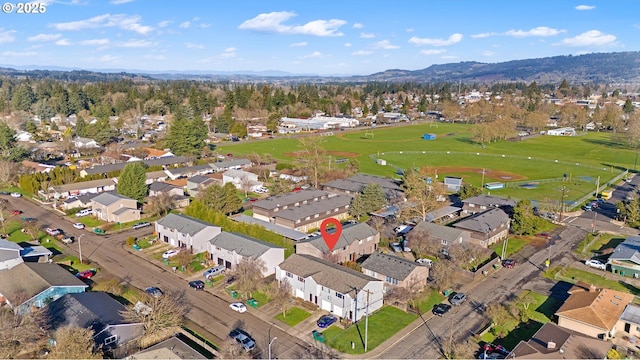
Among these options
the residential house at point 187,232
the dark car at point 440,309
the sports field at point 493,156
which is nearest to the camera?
the dark car at point 440,309

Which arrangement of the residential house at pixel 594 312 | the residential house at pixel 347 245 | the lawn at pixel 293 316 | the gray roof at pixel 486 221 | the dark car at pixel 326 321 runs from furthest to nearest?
the gray roof at pixel 486 221 → the residential house at pixel 347 245 → the lawn at pixel 293 316 → the dark car at pixel 326 321 → the residential house at pixel 594 312

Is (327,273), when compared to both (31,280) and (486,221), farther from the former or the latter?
(31,280)

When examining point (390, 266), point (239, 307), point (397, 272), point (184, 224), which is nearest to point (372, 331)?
point (397, 272)

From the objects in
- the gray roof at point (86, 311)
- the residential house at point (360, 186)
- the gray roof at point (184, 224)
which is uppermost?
the gray roof at point (184, 224)

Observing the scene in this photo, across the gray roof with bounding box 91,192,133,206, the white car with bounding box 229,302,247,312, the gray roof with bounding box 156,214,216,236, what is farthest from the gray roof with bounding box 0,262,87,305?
the gray roof with bounding box 91,192,133,206

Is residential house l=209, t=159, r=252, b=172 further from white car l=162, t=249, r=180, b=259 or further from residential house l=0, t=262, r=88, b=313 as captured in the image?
residential house l=0, t=262, r=88, b=313

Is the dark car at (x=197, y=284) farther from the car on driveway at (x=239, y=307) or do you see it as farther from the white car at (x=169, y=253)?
the white car at (x=169, y=253)

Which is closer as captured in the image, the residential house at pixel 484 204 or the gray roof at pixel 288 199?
the gray roof at pixel 288 199

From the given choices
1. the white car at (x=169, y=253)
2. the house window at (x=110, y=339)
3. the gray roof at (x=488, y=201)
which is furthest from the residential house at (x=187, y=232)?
the gray roof at (x=488, y=201)
